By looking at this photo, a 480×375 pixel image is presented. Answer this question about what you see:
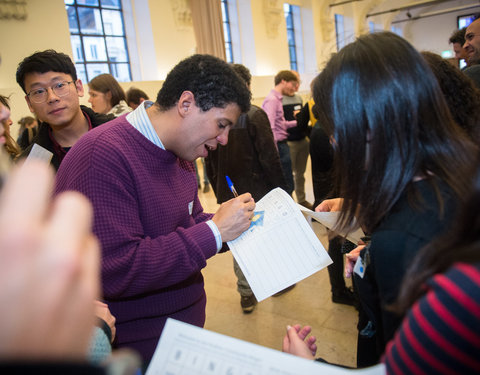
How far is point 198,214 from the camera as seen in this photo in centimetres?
156

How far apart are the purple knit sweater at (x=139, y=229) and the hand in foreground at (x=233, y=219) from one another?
0.06 m

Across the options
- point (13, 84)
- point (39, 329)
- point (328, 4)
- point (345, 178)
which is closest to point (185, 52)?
point (13, 84)

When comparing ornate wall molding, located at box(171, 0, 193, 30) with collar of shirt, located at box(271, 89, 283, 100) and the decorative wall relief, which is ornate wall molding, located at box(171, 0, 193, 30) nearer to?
the decorative wall relief

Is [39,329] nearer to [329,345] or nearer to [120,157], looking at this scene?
[120,157]

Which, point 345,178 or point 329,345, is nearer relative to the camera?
point 345,178

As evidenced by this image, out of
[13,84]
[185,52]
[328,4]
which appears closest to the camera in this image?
[13,84]

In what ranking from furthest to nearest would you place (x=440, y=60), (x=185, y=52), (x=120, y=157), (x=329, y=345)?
(x=185, y=52), (x=329, y=345), (x=440, y=60), (x=120, y=157)

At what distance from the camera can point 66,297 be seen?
0.31 m

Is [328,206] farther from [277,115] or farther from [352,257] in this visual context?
[277,115]

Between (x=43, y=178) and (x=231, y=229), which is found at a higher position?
(x=43, y=178)

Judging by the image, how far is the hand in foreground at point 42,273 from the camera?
0.29 meters

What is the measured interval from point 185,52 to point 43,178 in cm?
937

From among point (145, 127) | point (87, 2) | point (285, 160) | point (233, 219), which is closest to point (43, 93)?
point (145, 127)

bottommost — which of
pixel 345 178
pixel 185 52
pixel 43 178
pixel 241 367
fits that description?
pixel 241 367
